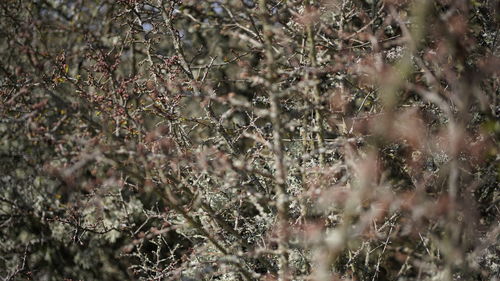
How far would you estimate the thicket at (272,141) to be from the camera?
2.22 metres

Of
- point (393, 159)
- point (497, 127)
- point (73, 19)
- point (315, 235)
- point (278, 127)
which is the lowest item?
point (393, 159)

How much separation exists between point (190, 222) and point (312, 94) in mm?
1239

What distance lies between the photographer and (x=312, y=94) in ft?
11.2

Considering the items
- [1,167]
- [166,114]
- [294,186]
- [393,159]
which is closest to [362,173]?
[166,114]

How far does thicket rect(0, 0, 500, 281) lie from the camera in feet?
7.29

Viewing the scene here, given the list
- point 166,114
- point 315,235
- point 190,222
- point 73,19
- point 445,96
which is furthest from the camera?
point 73,19

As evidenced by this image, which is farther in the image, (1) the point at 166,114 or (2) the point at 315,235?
(1) the point at 166,114

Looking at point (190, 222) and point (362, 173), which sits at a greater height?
point (362, 173)

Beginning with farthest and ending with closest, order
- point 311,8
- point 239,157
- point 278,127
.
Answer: point 239,157 < point 311,8 < point 278,127

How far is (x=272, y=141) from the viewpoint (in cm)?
379

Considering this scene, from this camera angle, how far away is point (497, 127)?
2.27m

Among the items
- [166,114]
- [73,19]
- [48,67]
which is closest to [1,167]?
[48,67]

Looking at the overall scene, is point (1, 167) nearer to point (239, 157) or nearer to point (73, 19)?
point (73, 19)

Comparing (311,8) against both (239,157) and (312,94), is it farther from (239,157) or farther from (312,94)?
(239,157)
